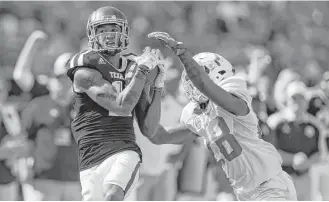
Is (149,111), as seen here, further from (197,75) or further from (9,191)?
(9,191)

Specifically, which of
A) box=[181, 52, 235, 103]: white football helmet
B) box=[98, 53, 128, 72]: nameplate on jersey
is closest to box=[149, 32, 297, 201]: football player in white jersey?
box=[181, 52, 235, 103]: white football helmet

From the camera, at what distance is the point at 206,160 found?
833 centimetres

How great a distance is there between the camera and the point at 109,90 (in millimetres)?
4301

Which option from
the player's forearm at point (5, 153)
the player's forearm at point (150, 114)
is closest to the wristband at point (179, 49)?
the player's forearm at point (150, 114)

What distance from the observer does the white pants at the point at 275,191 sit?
14.3ft

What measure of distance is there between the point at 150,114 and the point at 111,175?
1.71 feet

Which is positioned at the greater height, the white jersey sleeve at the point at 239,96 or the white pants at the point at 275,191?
the white jersey sleeve at the point at 239,96

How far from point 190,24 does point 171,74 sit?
6.74 ft

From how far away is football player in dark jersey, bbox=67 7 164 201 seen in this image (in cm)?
422

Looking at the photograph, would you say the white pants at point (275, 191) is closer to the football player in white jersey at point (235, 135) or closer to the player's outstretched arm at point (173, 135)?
the football player in white jersey at point (235, 135)

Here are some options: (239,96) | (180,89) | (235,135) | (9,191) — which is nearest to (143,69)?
(239,96)

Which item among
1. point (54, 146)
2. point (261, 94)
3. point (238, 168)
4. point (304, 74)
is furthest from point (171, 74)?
point (238, 168)

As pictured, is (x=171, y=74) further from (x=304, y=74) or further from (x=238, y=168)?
(x=238, y=168)

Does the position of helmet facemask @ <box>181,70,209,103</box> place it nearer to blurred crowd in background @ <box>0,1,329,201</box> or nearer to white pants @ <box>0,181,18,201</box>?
blurred crowd in background @ <box>0,1,329,201</box>
